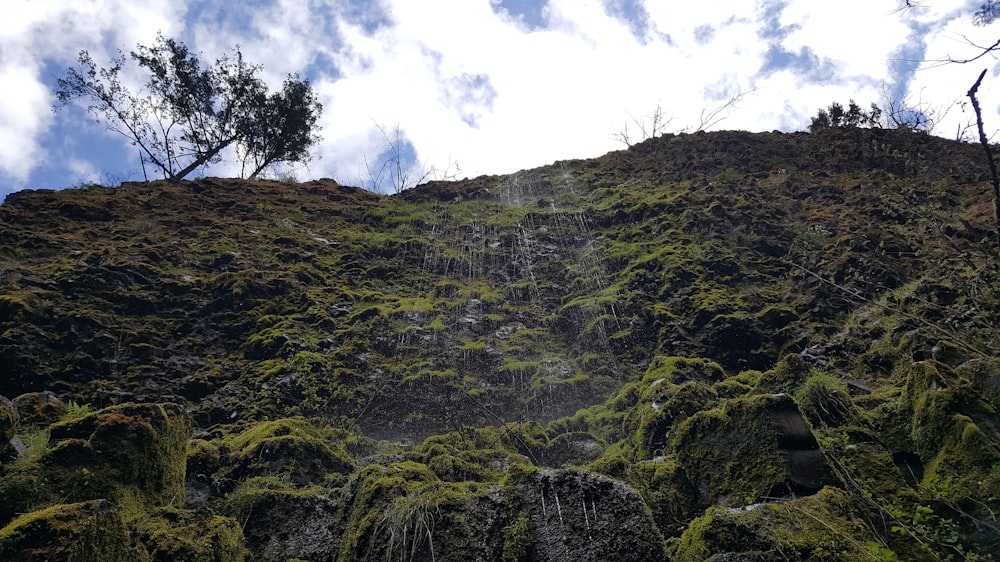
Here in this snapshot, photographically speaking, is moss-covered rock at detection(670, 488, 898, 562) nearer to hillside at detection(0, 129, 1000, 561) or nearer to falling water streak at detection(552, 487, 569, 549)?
hillside at detection(0, 129, 1000, 561)

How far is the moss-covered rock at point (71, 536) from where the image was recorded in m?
3.46

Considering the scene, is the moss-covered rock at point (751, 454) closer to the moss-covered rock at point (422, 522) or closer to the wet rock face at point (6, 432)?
the moss-covered rock at point (422, 522)

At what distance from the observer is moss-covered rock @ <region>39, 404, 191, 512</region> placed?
4.51 metres

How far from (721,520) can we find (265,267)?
9.59 m

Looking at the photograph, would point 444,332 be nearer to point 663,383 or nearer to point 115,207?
point 663,383

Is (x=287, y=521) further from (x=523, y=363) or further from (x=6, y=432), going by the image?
(x=523, y=363)

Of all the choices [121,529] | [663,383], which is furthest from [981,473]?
[121,529]

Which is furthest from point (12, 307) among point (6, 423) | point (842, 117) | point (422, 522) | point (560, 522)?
point (842, 117)

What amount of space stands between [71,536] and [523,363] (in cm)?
630

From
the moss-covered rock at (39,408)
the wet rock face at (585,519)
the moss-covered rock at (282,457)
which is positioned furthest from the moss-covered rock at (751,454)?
the moss-covered rock at (39,408)

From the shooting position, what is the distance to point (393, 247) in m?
13.1

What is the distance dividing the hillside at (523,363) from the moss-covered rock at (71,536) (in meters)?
0.02

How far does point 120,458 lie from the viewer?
478 cm

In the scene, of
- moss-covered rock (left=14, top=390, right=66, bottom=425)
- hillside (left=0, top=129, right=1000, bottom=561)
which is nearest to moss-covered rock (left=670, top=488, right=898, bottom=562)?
hillside (left=0, top=129, right=1000, bottom=561)
